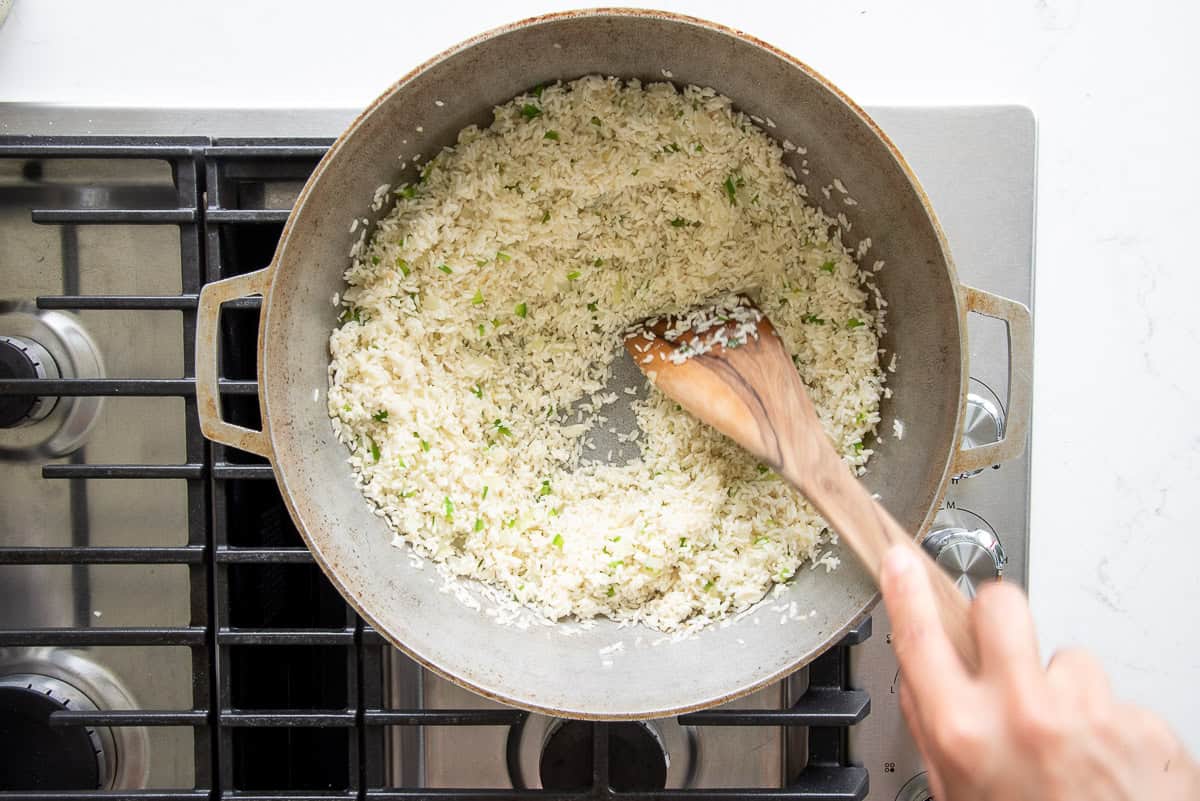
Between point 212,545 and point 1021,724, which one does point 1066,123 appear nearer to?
point 1021,724

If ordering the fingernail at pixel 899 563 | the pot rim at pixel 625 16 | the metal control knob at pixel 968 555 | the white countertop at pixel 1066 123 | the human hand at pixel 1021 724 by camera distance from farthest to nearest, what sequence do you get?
the white countertop at pixel 1066 123 → the metal control knob at pixel 968 555 → the pot rim at pixel 625 16 → the fingernail at pixel 899 563 → the human hand at pixel 1021 724

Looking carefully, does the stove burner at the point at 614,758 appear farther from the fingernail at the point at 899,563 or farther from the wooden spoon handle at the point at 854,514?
the fingernail at the point at 899,563

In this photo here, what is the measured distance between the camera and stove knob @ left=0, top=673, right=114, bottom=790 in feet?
3.76

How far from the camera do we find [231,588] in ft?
3.69

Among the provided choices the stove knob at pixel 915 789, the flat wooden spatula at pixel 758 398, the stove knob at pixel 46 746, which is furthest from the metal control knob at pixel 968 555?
the stove knob at pixel 46 746

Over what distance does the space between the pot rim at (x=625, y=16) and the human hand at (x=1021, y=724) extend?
0.33 m

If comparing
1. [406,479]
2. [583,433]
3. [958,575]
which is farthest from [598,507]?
[958,575]

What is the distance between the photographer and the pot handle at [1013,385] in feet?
3.20

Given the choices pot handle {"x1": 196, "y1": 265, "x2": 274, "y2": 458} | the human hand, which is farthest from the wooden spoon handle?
pot handle {"x1": 196, "y1": 265, "x2": 274, "y2": 458}

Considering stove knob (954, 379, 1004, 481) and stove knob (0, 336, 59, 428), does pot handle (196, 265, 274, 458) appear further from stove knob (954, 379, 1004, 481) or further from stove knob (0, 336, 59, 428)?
stove knob (954, 379, 1004, 481)

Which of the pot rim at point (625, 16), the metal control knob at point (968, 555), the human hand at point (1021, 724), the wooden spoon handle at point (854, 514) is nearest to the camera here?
the human hand at point (1021, 724)

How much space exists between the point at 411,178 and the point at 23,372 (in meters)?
0.58

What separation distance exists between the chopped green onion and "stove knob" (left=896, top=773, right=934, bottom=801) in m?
0.84

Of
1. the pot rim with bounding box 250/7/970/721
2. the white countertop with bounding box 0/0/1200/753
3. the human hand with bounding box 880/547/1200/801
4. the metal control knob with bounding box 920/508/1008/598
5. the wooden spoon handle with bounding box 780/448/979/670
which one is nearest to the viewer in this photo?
the human hand with bounding box 880/547/1200/801
